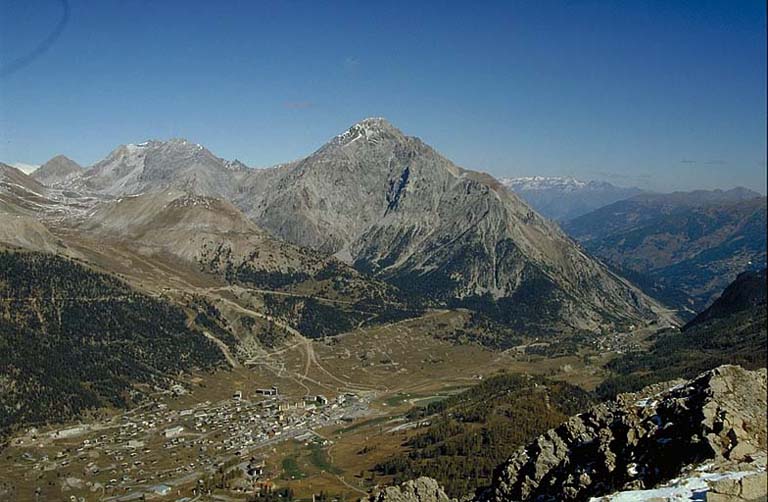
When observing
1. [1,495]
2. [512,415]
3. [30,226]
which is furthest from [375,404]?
[30,226]

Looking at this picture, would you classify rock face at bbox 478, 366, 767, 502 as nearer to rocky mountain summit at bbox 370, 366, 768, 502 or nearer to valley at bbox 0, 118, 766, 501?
rocky mountain summit at bbox 370, 366, 768, 502

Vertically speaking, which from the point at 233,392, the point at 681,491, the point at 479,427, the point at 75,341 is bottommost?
the point at 479,427

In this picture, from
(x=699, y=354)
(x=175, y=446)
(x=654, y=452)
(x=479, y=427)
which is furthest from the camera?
(x=699, y=354)

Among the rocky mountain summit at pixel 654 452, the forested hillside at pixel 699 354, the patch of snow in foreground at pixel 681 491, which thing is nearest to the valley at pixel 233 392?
the forested hillside at pixel 699 354

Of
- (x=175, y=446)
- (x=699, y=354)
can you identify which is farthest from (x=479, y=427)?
(x=699, y=354)

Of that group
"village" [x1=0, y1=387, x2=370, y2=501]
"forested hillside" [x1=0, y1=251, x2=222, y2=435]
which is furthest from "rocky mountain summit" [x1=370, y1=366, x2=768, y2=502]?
"forested hillside" [x1=0, y1=251, x2=222, y2=435]

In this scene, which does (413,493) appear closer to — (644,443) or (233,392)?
(644,443)

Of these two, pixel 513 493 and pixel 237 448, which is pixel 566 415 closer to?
pixel 237 448

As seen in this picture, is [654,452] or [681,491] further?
[654,452]
